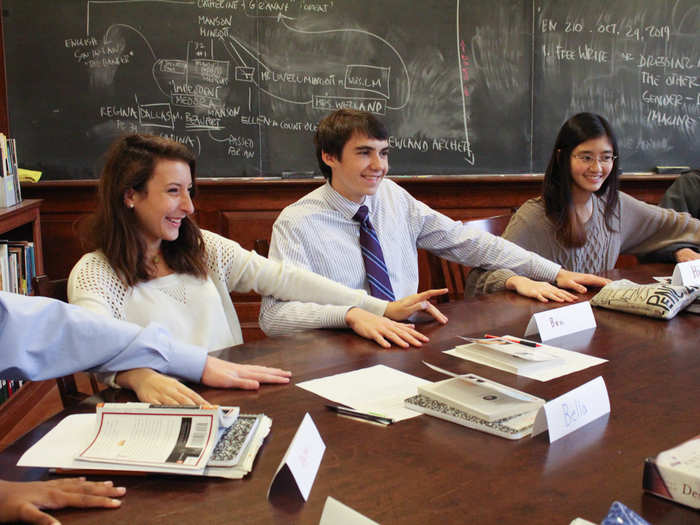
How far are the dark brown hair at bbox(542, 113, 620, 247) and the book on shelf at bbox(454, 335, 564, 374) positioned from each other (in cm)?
111

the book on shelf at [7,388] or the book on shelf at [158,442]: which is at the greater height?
the book on shelf at [158,442]

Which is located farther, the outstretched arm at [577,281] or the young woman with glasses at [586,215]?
the young woman with glasses at [586,215]

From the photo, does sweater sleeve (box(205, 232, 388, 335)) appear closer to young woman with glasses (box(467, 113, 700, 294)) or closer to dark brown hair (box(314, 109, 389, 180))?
dark brown hair (box(314, 109, 389, 180))

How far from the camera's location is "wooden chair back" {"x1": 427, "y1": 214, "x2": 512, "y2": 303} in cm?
250

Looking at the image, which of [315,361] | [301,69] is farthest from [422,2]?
[315,361]

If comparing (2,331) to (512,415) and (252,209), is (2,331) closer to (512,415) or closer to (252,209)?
(512,415)

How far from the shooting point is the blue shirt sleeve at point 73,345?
3.80 feet

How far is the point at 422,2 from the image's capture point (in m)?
4.07

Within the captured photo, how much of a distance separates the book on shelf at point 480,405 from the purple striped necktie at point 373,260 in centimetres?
94

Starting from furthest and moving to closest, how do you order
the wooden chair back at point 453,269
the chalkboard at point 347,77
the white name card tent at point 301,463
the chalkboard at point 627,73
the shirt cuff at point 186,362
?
1. the chalkboard at point 627,73
2. the chalkboard at point 347,77
3. the wooden chair back at point 453,269
4. the shirt cuff at point 186,362
5. the white name card tent at point 301,463

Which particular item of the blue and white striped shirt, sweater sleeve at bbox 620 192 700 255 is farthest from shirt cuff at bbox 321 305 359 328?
sweater sleeve at bbox 620 192 700 255

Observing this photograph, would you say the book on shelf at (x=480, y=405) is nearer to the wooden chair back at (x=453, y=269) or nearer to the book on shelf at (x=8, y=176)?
the wooden chair back at (x=453, y=269)

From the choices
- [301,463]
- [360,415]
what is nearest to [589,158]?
[360,415]

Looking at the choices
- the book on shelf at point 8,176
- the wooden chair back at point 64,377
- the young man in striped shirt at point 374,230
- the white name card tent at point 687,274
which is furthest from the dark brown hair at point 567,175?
the book on shelf at point 8,176
